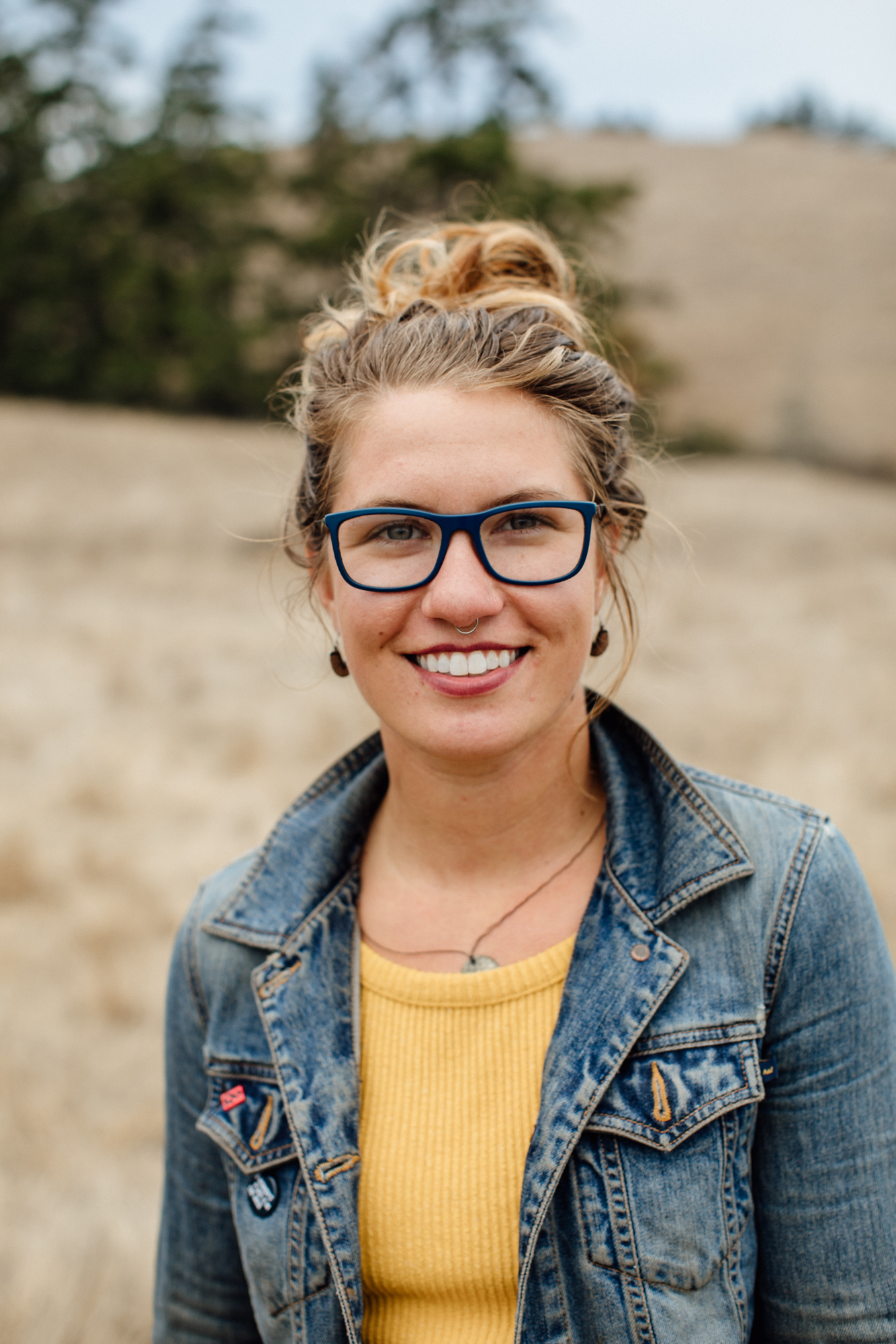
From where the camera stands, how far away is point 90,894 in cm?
497

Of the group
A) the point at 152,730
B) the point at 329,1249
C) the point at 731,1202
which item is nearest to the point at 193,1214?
the point at 329,1249

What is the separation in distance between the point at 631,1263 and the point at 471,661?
0.84 metres

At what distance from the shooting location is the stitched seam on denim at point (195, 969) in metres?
1.59

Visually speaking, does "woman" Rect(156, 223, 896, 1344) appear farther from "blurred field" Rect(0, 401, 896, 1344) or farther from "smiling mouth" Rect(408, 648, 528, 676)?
"blurred field" Rect(0, 401, 896, 1344)

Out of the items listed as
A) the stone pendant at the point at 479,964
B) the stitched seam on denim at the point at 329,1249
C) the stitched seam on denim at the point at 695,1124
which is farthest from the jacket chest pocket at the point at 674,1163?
the stitched seam on denim at the point at 329,1249

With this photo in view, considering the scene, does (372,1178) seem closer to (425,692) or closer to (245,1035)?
(245,1035)

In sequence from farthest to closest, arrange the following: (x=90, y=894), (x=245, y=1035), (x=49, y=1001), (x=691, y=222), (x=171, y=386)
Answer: (x=691, y=222), (x=171, y=386), (x=90, y=894), (x=49, y=1001), (x=245, y=1035)

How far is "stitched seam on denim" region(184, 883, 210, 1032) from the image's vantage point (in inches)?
62.6

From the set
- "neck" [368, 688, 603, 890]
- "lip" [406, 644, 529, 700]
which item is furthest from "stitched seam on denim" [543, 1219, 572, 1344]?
"lip" [406, 644, 529, 700]

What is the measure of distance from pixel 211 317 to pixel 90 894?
18180 mm

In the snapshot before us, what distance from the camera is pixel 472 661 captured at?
137 centimetres

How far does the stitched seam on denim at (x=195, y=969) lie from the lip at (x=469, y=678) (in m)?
0.61

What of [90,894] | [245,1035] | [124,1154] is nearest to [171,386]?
[90,894]

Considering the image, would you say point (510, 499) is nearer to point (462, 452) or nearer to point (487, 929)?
point (462, 452)
